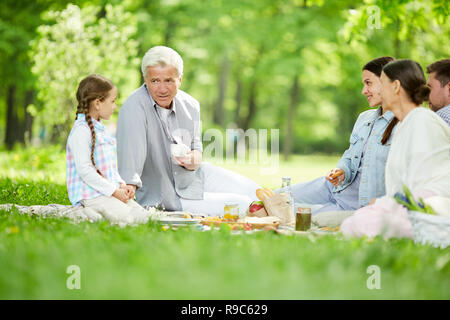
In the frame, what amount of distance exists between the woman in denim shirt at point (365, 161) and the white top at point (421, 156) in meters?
0.95

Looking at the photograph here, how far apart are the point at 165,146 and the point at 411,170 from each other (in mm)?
2842

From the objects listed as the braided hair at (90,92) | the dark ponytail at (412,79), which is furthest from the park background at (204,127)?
the dark ponytail at (412,79)

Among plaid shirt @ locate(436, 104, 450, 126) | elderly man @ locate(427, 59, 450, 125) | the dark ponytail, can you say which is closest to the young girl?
the dark ponytail

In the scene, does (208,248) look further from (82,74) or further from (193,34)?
(193,34)

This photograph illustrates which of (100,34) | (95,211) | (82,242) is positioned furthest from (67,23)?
(82,242)

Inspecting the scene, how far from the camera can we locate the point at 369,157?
538 centimetres

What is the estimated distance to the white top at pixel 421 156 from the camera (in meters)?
4.14

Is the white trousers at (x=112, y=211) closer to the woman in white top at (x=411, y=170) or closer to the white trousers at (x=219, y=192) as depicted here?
the white trousers at (x=219, y=192)

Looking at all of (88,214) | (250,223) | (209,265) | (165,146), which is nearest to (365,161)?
(250,223)

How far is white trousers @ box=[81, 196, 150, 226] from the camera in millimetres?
4801

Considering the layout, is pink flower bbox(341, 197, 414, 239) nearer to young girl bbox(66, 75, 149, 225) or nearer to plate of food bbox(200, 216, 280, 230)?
plate of food bbox(200, 216, 280, 230)

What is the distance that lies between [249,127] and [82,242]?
29541mm

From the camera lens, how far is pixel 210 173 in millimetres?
6438

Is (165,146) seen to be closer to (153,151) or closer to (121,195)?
(153,151)
